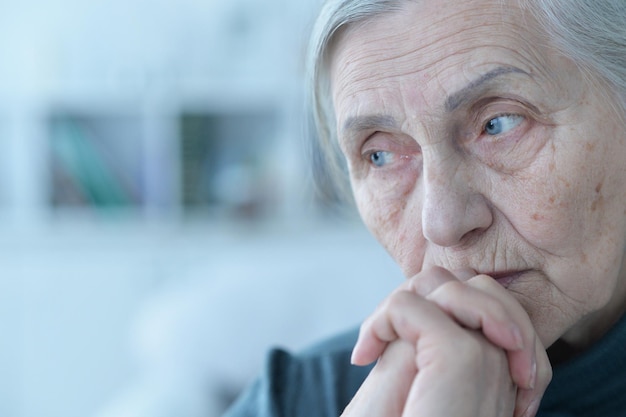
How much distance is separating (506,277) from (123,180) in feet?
9.85

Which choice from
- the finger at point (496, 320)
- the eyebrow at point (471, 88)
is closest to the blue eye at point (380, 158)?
the eyebrow at point (471, 88)

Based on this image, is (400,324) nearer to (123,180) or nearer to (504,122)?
(504,122)

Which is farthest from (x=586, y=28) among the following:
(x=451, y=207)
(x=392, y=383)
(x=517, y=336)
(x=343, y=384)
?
(x=343, y=384)

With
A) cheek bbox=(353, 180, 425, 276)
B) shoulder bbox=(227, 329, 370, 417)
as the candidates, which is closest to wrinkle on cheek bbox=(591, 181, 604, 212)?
cheek bbox=(353, 180, 425, 276)

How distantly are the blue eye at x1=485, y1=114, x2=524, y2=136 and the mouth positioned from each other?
0.56 feet

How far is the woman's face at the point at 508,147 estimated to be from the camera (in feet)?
2.79

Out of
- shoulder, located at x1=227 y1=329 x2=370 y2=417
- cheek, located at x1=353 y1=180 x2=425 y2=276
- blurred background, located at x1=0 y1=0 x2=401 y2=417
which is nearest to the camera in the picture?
cheek, located at x1=353 y1=180 x2=425 y2=276

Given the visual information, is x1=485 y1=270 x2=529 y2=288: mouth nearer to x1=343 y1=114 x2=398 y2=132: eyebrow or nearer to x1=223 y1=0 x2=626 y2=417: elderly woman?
x1=223 y1=0 x2=626 y2=417: elderly woman

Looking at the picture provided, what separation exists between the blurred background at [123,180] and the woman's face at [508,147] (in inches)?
102

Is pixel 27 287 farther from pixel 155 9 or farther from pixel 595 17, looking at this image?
pixel 595 17

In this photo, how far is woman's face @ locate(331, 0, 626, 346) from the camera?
0.85 meters

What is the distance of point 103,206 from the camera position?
11.9 ft

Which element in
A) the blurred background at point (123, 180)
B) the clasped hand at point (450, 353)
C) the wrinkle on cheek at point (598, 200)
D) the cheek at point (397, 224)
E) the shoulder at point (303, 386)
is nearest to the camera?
the clasped hand at point (450, 353)

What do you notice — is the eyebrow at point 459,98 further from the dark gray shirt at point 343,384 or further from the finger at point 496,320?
the dark gray shirt at point 343,384
